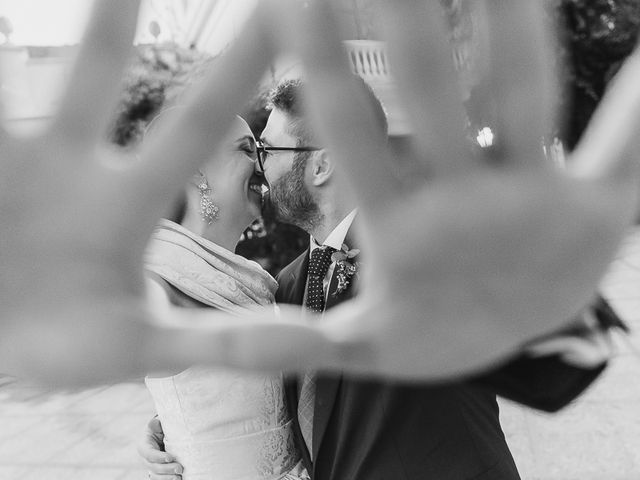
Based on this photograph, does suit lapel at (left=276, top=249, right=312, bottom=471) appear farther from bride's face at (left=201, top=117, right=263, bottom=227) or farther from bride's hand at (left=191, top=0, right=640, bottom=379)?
bride's hand at (left=191, top=0, right=640, bottom=379)

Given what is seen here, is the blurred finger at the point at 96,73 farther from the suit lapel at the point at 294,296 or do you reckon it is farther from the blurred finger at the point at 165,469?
the blurred finger at the point at 165,469

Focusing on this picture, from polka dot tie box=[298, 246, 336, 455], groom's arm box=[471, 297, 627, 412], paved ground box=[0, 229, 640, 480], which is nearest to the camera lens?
groom's arm box=[471, 297, 627, 412]

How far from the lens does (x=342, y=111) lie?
0.19 m

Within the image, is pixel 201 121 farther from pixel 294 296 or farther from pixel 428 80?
pixel 294 296

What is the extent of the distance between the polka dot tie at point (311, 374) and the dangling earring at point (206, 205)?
211 millimetres

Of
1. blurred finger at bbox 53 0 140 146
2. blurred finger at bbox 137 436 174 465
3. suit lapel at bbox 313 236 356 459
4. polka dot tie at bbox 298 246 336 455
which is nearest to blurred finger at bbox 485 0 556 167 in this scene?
blurred finger at bbox 53 0 140 146

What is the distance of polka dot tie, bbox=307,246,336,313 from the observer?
1052mm

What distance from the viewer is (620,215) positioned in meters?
0.21

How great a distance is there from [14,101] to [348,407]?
80 cm

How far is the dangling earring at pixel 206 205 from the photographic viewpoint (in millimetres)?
1093

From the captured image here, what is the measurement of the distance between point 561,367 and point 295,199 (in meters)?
0.81

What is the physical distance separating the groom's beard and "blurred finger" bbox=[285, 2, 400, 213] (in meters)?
1.03

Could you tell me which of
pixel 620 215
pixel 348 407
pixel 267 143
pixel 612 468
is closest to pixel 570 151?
pixel 620 215

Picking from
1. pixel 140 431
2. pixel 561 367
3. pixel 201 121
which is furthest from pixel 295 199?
pixel 140 431
